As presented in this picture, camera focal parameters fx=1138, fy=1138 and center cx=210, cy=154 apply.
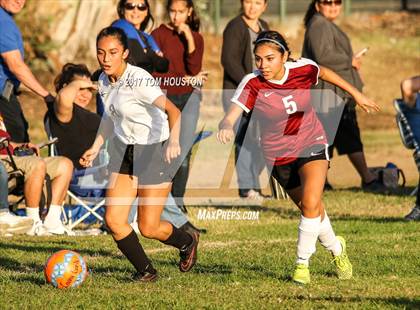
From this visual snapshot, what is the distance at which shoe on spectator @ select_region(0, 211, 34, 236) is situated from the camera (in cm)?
1073

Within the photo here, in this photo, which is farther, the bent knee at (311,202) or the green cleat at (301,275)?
the bent knee at (311,202)

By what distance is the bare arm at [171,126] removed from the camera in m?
7.88

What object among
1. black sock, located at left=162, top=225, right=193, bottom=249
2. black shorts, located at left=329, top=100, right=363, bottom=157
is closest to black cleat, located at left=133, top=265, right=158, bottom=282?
black sock, located at left=162, top=225, right=193, bottom=249

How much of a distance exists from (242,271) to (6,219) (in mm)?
3126

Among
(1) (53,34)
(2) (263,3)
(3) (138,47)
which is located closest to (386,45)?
(1) (53,34)

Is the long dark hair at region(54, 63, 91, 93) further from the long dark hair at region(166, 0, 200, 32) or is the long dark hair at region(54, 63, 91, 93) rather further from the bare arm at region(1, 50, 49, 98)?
the long dark hair at region(166, 0, 200, 32)

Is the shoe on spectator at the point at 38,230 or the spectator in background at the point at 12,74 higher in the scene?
the spectator in background at the point at 12,74

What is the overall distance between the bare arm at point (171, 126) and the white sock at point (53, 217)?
3381 mm

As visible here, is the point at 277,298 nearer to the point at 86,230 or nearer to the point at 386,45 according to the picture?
the point at 86,230

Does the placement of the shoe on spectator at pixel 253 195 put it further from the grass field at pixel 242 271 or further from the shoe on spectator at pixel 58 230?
the shoe on spectator at pixel 58 230

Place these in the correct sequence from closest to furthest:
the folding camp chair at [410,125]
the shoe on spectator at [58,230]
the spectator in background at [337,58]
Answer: the shoe on spectator at [58,230]
the folding camp chair at [410,125]
the spectator in background at [337,58]

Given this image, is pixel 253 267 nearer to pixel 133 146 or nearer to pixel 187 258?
pixel 187 258

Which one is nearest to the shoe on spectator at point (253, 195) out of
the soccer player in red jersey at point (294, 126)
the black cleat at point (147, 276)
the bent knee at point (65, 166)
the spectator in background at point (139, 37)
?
the spectator in background at point (139, 37)

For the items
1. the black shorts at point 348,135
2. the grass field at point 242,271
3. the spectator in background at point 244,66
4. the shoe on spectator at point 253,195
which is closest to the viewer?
the grass field at point 242,271
